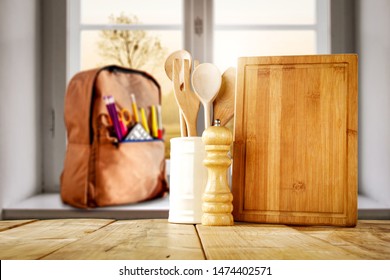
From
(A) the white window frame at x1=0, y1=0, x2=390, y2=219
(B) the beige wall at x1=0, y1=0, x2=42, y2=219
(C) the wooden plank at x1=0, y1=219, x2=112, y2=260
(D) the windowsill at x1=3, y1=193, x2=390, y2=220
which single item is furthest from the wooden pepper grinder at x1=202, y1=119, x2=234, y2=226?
(A) the white window frame at x1=0, y1=0, x2=390, y2=219

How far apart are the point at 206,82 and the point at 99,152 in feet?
2.46

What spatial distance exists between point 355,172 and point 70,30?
135cm

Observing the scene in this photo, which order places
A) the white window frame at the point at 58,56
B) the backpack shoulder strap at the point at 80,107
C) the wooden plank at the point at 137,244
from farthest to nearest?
the white window frame at the point at 58,56 < the backpack shoulder strap at the point at 80,107 < the wooden plank at the point at 137,244

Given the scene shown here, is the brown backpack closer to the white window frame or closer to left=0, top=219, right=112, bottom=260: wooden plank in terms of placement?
the white window frame

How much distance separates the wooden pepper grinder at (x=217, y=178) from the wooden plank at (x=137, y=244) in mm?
37

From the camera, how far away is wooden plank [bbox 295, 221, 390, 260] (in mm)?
527

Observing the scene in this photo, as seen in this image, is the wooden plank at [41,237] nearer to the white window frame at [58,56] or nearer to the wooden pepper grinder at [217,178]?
the wooden pepper grinder at [217,178]

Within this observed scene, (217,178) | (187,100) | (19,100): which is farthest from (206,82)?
(19,100)

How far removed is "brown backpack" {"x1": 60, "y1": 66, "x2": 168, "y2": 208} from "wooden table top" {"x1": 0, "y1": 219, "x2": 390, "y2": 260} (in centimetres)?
68

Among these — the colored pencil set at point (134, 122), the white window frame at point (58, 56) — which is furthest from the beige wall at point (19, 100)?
the colored pencil set at point (134, 122)

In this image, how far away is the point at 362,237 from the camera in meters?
0.63

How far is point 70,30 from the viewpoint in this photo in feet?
5.99

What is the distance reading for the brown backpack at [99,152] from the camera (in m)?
1.44

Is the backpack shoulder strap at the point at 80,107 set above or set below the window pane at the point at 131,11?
below
